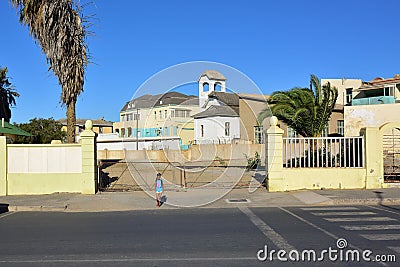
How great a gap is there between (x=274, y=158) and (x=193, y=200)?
378 centimetres

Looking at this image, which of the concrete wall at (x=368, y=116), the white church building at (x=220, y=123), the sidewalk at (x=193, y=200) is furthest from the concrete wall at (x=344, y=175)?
the white church building at (x=220, y=123)

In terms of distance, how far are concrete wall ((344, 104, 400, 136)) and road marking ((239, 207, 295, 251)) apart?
76.5ft

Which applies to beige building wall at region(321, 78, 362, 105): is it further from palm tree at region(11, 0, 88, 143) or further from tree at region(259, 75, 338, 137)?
palm tree at region(11, 0, 88, 143)

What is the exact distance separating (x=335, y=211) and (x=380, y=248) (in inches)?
210

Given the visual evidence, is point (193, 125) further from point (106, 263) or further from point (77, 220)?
point (106, 263)

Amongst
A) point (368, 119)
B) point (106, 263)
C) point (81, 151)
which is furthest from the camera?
point (368, 119)

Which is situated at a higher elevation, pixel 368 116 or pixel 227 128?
pixel 368 116

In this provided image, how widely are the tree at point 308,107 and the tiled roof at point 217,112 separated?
13.7m

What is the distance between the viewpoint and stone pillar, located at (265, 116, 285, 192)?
17.6 meters

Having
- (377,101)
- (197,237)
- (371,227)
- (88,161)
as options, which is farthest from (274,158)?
(377,101)

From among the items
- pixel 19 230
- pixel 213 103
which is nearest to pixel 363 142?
pixel 19 230

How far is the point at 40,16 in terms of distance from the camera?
20.5m

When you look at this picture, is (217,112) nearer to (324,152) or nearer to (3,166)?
(324,152)

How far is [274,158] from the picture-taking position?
693 inches
